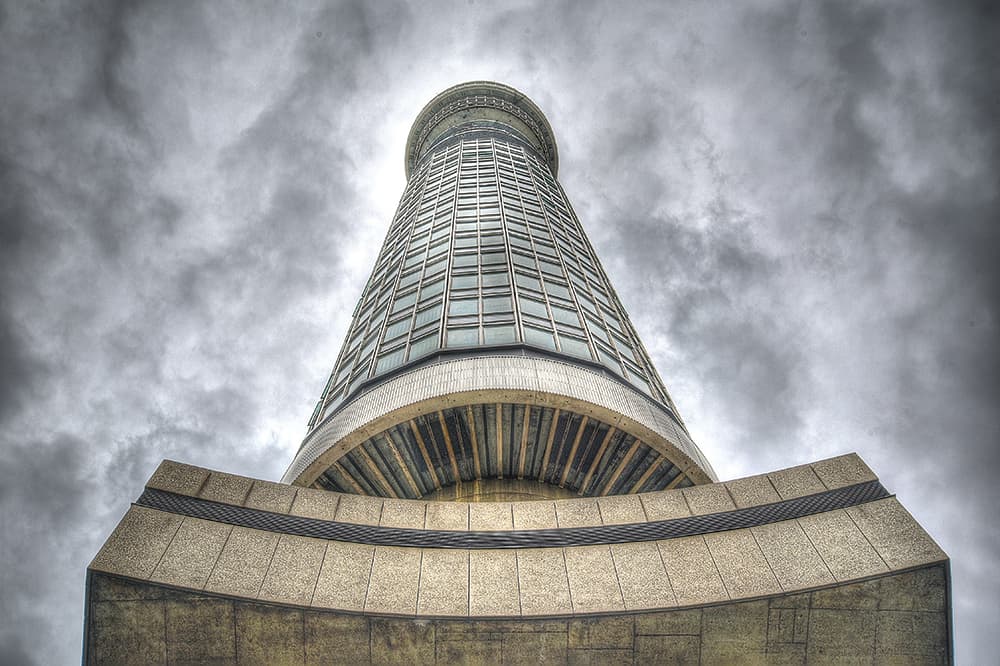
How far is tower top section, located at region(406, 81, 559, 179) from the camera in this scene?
5956 centimetres

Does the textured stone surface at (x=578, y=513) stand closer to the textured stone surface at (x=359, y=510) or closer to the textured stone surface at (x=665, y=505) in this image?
the textured stone surface at (x=665, y=505)

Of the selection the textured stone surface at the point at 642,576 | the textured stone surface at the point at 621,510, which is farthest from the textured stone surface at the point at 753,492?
the textured stone surface at the point at 642,576

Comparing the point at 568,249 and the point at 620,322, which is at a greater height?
the point at 568,249

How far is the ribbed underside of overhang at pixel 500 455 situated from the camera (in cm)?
1975

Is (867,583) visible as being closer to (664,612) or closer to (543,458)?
(664,612)

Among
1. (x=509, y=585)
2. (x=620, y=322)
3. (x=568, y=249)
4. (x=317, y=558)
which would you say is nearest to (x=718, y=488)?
(x=509, y=585)

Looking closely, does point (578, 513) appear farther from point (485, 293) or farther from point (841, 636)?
point (485, 293)

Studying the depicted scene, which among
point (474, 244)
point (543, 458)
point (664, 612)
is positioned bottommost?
point (664, 612)

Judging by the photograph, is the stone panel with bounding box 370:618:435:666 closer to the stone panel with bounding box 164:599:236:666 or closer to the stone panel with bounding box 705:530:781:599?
the stone panel with bounding box 164:599:236:666

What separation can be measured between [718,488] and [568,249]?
19.0m

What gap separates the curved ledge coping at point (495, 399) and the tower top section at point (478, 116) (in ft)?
131

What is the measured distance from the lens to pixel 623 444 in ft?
65.5

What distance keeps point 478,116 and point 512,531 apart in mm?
49217

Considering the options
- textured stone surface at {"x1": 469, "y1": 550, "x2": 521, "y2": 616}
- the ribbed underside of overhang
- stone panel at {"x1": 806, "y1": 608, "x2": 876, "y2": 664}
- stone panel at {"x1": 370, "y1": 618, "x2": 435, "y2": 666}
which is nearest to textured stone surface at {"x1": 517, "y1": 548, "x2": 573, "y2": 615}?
textured stone surface at {"x1": 469, "y1": 550, "x2": 521, "y2": 616}
